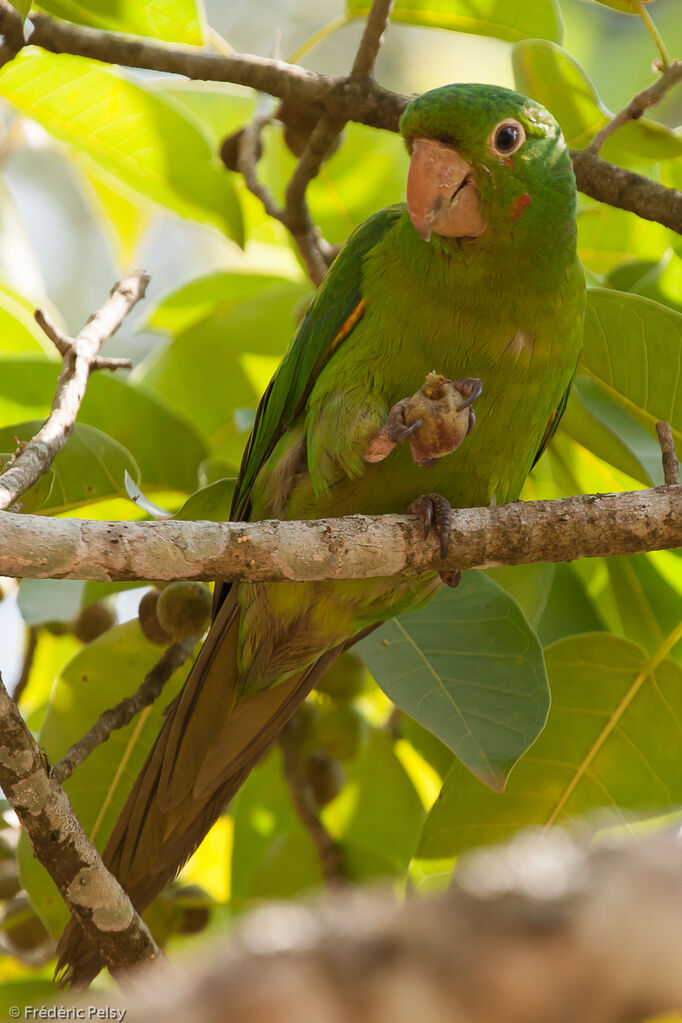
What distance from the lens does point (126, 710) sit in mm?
2014

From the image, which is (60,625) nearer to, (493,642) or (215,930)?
(215,930)

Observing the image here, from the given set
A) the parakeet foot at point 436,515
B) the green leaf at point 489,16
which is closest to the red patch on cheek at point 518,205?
the parakeet foot at point 436,515

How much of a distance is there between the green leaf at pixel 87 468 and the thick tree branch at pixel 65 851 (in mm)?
742

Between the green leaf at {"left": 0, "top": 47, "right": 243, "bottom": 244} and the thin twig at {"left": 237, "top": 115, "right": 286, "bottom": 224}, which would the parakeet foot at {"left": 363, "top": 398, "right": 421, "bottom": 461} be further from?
the green leaf at {"left": 0, "top": 47, "right": 243, "bottom": 244}

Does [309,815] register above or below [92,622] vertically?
below

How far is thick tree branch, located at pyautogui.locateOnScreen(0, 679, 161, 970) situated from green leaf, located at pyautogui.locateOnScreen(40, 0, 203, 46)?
1.51 m

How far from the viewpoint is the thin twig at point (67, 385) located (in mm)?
1542

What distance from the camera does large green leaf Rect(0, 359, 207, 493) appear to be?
2.31m

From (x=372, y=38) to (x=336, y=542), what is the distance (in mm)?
1207

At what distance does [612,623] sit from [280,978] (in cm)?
224

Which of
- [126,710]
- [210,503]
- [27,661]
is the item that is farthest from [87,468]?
[27,661]

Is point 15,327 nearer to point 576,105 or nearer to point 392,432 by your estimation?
point 392,432

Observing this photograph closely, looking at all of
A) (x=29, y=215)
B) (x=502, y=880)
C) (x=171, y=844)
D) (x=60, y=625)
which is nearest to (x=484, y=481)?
(x=171, y=844)

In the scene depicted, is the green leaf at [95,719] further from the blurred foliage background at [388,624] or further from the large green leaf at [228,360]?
the large green leaf at [228,360]
